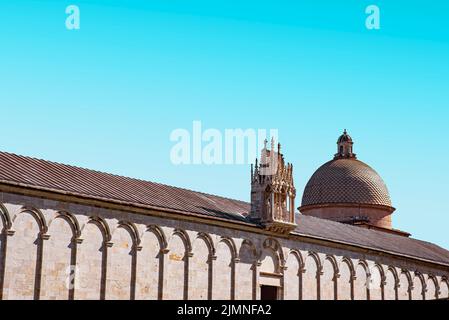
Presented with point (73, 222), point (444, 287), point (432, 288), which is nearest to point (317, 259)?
point (432, 288)

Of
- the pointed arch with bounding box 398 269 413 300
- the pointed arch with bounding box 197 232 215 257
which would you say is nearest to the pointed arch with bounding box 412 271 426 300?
the pointed arch with bounding box 398 269 413 300

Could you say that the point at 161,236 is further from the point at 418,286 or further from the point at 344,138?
the point at 344,138

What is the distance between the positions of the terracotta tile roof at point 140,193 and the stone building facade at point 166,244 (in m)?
0.10

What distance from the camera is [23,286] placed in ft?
101

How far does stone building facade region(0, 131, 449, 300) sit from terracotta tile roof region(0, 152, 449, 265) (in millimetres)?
103

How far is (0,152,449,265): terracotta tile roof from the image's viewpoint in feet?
110

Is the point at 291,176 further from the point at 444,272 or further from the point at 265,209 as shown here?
the point at 444,272

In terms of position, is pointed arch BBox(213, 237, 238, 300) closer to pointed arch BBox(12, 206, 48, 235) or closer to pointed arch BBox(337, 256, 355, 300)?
pointed arch BBox(337, 256, 355, 300)

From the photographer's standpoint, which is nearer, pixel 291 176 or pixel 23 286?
pixel 23 286

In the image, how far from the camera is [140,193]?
129 ft

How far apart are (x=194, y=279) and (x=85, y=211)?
7.91 m
